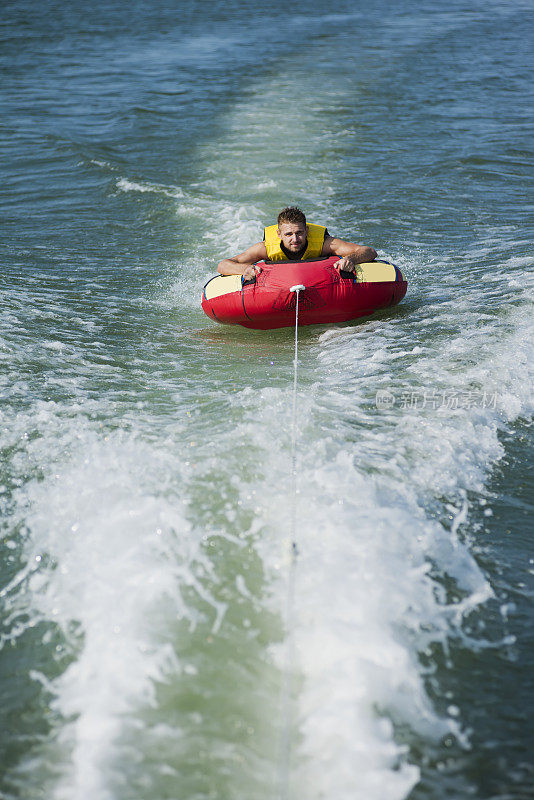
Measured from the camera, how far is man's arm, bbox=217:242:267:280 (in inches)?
214

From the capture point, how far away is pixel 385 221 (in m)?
8.07

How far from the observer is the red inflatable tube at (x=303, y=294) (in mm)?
5344

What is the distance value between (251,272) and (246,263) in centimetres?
34

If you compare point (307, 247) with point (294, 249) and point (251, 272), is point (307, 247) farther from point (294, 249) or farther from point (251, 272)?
point (251, 272)

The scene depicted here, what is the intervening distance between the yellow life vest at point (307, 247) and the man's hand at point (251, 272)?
0.89 ft

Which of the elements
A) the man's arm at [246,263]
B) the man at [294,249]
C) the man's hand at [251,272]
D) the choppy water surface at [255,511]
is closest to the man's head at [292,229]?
the man at [294,249]

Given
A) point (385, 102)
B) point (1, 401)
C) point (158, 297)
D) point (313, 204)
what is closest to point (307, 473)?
point (1, 401)

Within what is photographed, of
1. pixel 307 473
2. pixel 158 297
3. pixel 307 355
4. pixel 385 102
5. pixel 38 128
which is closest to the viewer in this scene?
pixel 307 473

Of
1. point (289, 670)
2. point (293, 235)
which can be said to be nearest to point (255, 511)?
point (289, 670)

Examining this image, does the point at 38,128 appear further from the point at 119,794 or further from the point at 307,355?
the point at 119,794

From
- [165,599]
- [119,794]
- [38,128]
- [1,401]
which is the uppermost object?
[38,128]

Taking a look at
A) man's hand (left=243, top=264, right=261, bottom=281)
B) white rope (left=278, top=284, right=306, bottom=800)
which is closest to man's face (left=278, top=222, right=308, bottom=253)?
man's hand (left=243, top=264, right=261, bottom=281)

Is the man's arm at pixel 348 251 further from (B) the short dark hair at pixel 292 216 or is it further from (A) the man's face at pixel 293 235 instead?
(B) the short dark hair at pixel 292 216

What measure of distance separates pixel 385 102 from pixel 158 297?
846 cm
